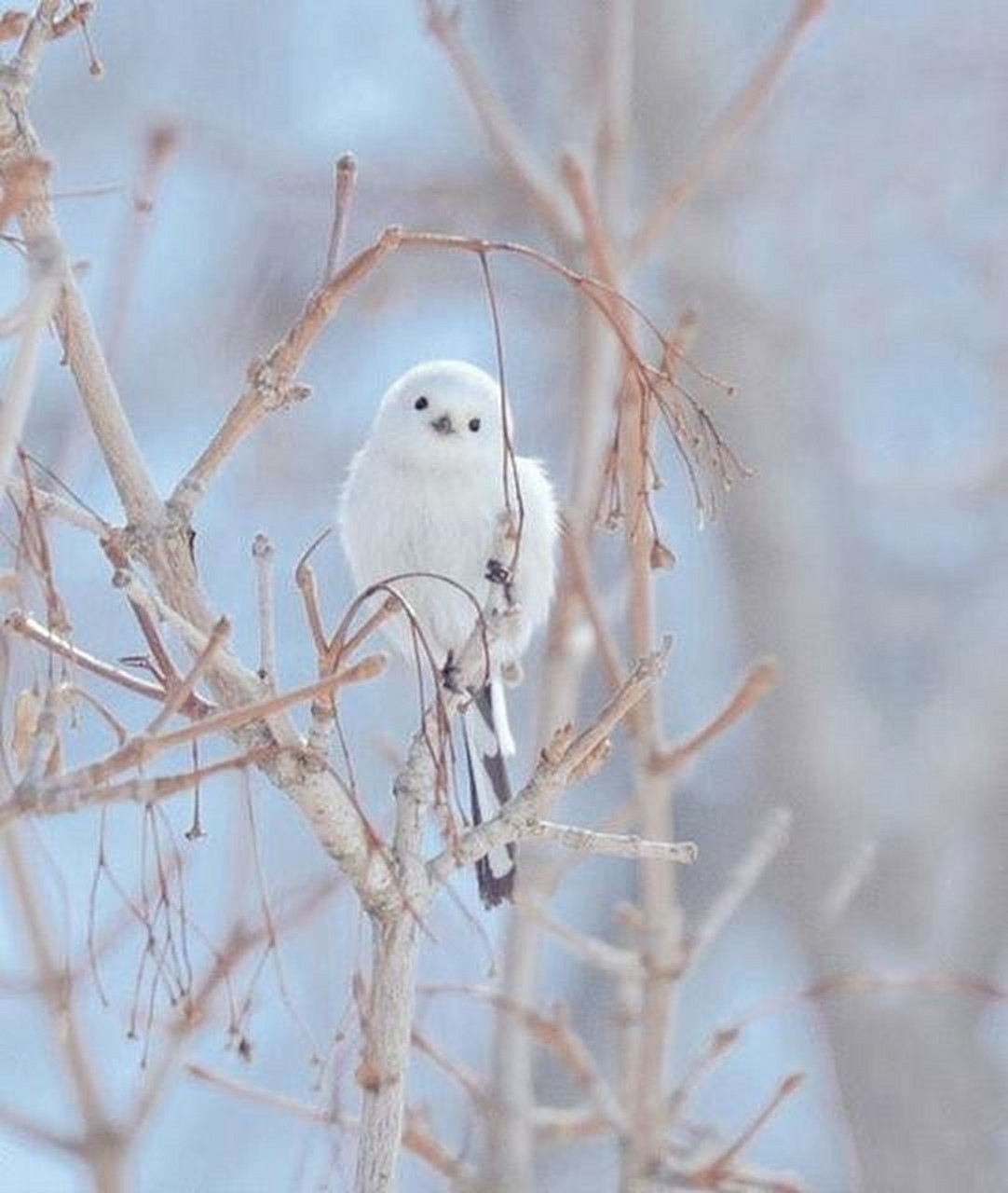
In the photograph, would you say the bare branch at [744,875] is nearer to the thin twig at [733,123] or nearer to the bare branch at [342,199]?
the thin twig at [733,123]

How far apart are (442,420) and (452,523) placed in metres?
0.17

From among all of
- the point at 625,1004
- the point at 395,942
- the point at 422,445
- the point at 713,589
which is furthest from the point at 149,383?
the point at 395,942

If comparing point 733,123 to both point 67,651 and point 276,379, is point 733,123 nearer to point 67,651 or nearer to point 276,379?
point 276,379

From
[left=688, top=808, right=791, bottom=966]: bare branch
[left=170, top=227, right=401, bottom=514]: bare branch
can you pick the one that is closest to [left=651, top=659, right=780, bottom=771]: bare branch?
[left=688, top=808, right=791, bottom=966]: bare branch

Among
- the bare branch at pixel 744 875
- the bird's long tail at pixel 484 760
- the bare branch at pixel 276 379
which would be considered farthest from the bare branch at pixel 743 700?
the bird's long tail at pixel 484 760

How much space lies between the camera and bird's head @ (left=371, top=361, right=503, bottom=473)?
251cm

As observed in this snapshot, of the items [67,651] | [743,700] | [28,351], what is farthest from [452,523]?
[28,351]

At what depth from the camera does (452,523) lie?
7.91 ft

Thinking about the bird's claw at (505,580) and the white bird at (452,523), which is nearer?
the bird's claw at (505,580)

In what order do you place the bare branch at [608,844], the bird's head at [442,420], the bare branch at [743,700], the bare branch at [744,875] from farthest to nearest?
1. the bird's head at [442,420]
2. the bare branch at [744,875]
3. the bare branch at [743,700]
4. the bare branch at [608,844]

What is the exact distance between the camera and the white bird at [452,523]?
2359 mm

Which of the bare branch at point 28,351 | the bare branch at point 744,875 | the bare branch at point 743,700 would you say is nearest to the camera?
the bare branch at point 28,351

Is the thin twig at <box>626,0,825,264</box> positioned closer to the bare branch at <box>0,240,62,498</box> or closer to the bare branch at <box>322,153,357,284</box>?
the bare branch at <box>322,153,357,284</box>

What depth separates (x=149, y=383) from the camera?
16.4 feet
